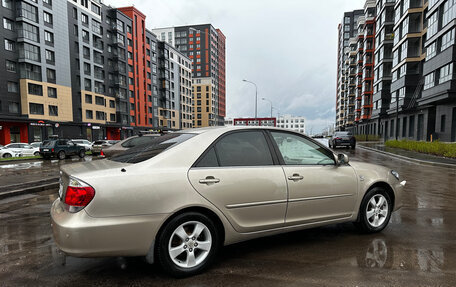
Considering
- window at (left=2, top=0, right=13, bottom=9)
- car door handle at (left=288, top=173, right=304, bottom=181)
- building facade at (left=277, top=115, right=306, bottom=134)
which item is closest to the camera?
car door handle at (left=288, top=173, right=304, bottom=181)

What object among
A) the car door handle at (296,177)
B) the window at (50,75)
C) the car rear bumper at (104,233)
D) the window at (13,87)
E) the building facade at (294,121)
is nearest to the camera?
the car rear bumper at (104,233)

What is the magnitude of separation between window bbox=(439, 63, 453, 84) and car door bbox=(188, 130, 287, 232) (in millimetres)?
30422

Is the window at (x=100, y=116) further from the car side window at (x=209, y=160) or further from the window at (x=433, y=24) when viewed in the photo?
the car side window at (x=209, y=160)

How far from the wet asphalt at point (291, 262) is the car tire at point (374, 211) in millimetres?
138

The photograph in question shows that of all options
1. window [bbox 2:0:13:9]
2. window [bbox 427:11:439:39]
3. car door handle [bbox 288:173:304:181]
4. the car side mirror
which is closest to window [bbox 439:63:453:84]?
window [bbox 427:11:439:39]

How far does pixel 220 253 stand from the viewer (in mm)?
3410

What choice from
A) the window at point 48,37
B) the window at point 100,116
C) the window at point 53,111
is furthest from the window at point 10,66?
the window at point 100,116

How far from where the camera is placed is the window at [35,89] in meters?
36.2

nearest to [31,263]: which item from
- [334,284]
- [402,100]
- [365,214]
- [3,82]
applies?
[334,284]

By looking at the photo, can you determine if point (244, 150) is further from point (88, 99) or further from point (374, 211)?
point (88, 99)

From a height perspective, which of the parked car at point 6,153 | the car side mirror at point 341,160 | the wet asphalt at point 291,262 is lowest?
the parked car at point 6,153

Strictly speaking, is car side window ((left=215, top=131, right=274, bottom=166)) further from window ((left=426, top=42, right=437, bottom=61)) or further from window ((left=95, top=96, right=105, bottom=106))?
window ((left=95, top=96, right=105, bottom=106))

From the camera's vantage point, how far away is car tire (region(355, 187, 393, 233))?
388cm

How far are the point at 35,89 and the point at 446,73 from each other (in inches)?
1903
